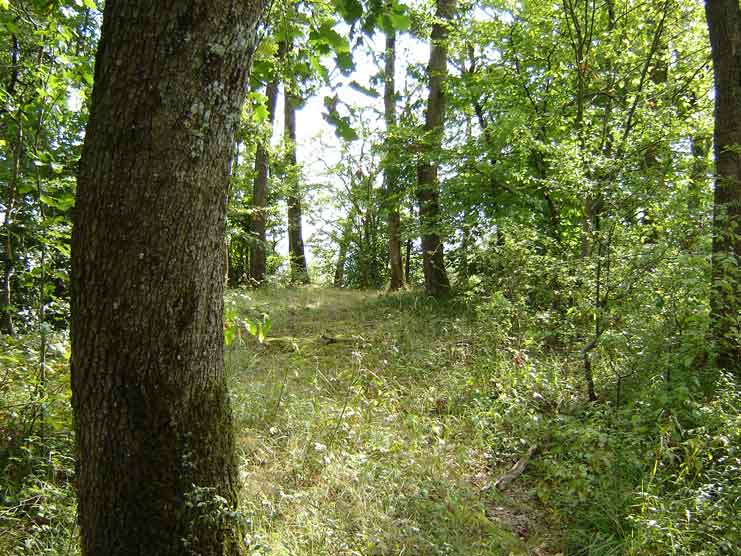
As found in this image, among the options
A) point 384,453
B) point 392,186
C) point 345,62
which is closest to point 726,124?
point 345,62

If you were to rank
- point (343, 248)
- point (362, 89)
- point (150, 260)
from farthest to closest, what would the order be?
point (343, 248) → point (362, 89) → point (150, 260)

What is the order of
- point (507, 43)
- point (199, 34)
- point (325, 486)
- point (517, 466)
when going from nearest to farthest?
point (199, 34), point (325, 486), point (517, 466), point (507, 43)

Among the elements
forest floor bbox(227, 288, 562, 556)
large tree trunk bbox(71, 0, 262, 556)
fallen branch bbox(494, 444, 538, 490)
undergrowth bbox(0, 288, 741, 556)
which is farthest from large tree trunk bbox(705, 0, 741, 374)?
large tree trunk bbox(71, 0, 262, 556)

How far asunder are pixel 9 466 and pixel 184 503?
1709 mm

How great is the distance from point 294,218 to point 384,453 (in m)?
13.2

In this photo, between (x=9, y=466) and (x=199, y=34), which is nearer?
(x=199, y=34)

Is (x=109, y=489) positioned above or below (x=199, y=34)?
below

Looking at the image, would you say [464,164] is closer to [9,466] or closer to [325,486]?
[325,486]

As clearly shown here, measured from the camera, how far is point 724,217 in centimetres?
359

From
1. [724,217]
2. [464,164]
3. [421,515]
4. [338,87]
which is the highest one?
[464,164]

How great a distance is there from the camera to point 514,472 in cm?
337

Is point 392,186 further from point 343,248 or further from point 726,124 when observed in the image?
point 726,124

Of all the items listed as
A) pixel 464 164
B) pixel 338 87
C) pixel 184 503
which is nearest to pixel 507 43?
pixel 464 164

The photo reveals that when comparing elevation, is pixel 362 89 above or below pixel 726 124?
below
